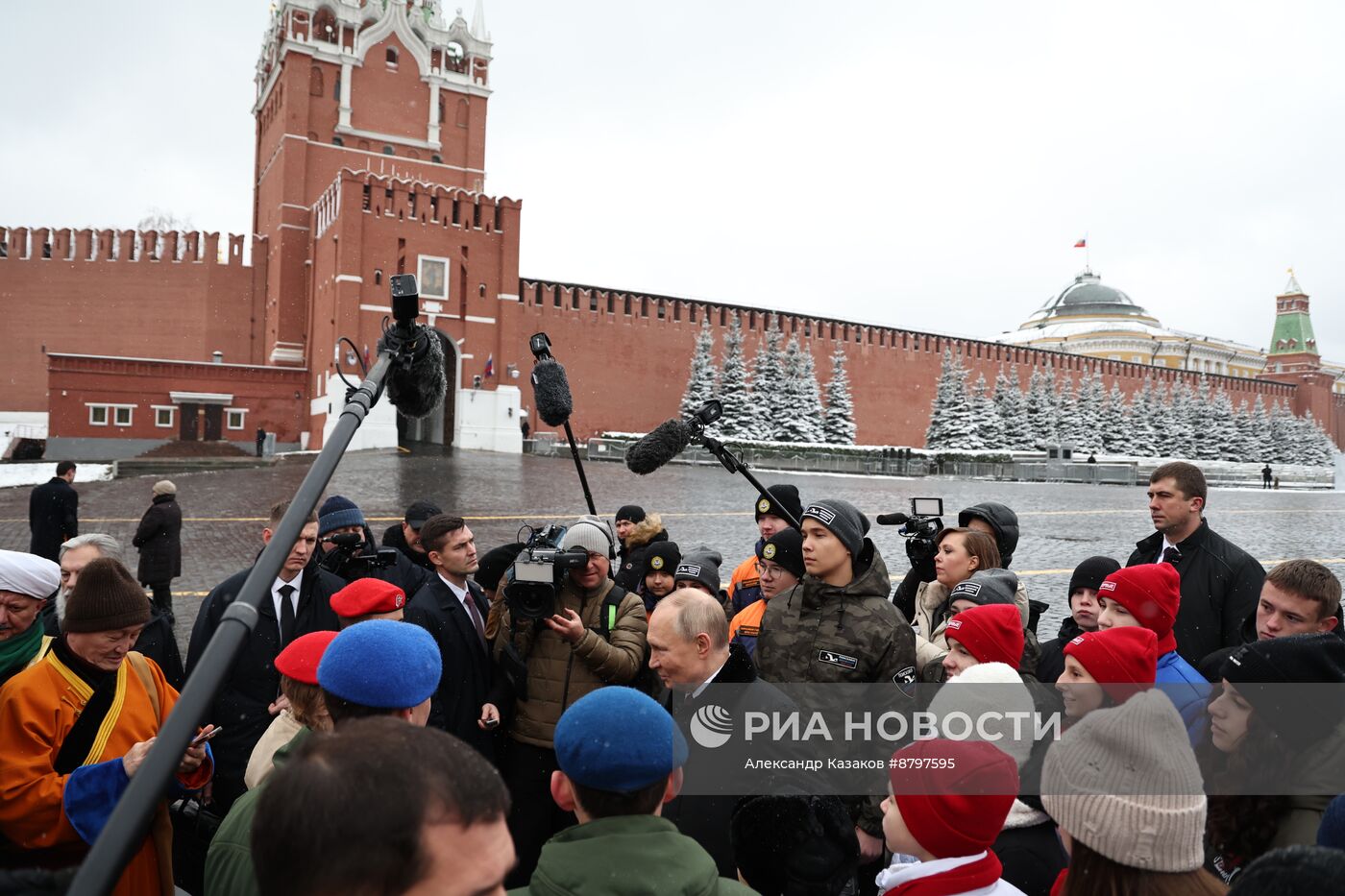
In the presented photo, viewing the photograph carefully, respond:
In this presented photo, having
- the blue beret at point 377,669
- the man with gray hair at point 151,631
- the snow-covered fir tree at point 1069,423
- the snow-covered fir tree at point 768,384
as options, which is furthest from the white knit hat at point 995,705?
the snow-covered fir tree at point 1069,423

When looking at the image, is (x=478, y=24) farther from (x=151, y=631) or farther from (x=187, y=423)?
(x=151, y=631)

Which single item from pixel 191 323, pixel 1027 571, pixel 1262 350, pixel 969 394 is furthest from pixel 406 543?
pixel 1262 350

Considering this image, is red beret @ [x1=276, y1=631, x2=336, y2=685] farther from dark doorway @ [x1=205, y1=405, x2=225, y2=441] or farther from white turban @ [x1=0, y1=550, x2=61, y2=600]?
dark doorway @ [x1=205, y1=405, x2=225, y2=441]

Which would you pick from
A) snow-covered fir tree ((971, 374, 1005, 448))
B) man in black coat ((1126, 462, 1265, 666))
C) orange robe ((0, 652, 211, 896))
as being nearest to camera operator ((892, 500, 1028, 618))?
man in black coat ((1126, 462, 1265, 666))

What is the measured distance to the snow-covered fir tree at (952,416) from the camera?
111 ft

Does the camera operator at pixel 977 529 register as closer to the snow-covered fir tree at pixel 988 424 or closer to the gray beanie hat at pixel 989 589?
the gray beanie hat at pixel 989 589

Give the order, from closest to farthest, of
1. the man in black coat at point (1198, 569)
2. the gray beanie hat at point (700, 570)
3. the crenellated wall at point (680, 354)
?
the man in black coat at point (1198, 569)
the gray beanie hat at point (700, 570)
the crenellated wall at point (680, 354)

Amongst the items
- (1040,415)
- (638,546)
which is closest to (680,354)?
(1040,415)

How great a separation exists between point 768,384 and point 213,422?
18141mm

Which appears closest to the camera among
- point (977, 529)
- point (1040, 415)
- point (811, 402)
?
point (977, 529)

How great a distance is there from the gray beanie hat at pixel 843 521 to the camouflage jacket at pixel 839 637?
0.28 feet

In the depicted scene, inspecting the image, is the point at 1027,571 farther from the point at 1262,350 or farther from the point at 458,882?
the point at 1262,350

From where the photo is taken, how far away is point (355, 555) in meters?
3.65

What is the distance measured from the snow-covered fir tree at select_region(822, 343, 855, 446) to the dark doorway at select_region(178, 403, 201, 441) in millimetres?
18298
